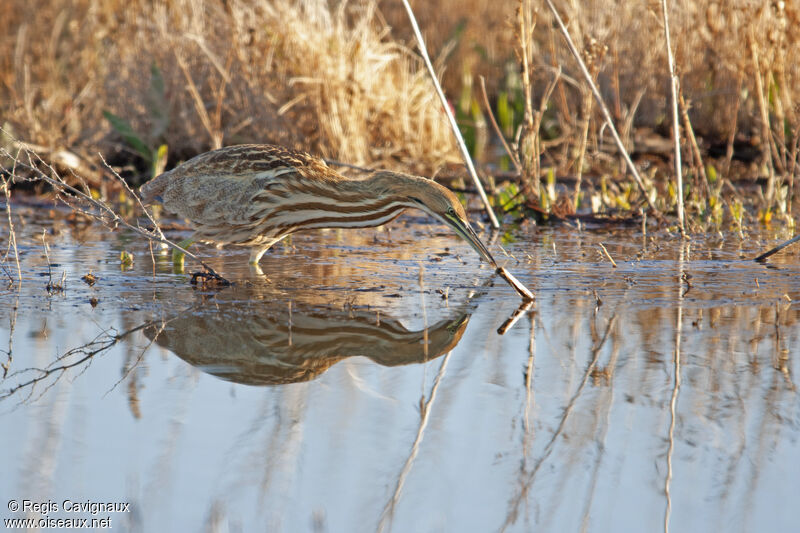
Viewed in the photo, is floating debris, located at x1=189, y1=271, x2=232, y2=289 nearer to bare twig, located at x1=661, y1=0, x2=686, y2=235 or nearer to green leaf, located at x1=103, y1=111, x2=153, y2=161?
bare twig, located at x1=661, y1=0, x2=686, y2=235

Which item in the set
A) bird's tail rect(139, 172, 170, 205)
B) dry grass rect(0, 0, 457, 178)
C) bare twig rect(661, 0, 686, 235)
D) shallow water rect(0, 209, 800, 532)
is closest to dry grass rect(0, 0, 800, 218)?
dry grass rect(0, 0, 457, 178)

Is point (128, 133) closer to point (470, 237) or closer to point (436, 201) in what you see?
point (436, 201)

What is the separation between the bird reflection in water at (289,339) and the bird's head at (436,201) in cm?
53

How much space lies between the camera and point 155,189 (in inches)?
234

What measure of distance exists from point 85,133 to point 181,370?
18.5 feet

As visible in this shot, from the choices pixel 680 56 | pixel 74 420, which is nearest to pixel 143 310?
pixel 74 420

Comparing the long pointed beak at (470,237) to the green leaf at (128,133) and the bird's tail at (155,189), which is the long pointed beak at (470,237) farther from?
the green leaf at (128,133)

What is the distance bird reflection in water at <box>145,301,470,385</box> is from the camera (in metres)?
3.70

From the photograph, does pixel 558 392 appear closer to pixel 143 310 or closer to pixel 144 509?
pixel 144 509

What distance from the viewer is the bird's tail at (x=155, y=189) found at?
Result: 5.91m

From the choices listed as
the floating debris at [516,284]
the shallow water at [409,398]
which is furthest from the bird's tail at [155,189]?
the floating debris at [516,284]

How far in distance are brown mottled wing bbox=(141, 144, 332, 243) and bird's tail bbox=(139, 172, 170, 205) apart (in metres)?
0.14

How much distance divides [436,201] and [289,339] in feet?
4.23

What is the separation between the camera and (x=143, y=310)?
4.45m
